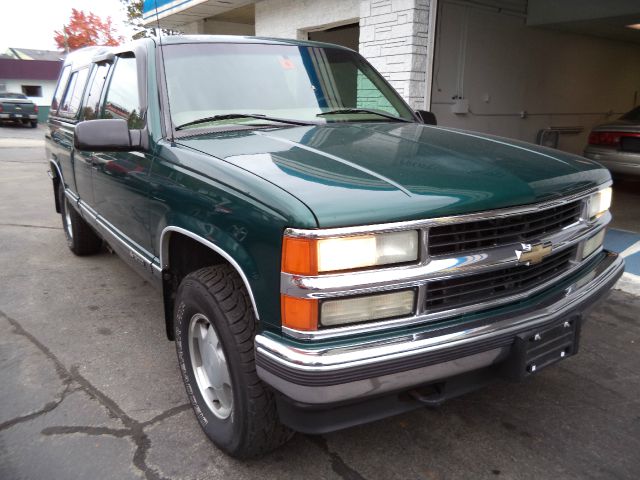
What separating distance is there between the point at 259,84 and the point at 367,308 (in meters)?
1.75

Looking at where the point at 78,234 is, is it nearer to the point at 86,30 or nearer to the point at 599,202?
the point at 599,202

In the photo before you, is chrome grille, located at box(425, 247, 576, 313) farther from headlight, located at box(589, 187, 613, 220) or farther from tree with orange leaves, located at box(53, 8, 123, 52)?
tree with orange leaves, located at box(53, 8, 123, 52)

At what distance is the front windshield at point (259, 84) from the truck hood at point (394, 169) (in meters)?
0.23

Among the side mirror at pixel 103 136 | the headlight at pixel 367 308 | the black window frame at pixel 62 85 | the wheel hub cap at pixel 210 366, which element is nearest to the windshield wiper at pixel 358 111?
the side mirror at pixel 103 136

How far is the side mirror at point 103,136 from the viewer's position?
264 cm

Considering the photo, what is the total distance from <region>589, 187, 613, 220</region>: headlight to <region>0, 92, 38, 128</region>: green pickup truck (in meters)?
31.9

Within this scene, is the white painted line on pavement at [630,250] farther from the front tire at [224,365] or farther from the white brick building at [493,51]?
the front tire at [224,365]

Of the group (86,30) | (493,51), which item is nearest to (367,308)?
(493,51)

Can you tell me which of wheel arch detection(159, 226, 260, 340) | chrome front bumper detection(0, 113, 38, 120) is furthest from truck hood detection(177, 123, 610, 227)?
chrome front bumper detection(0, 113, 38, 120)

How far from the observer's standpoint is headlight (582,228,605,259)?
2648 mm

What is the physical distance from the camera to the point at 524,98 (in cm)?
950

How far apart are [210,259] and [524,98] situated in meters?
8.51

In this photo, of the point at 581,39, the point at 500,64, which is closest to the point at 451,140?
the point at 500,64

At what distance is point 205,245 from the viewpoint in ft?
7.63
